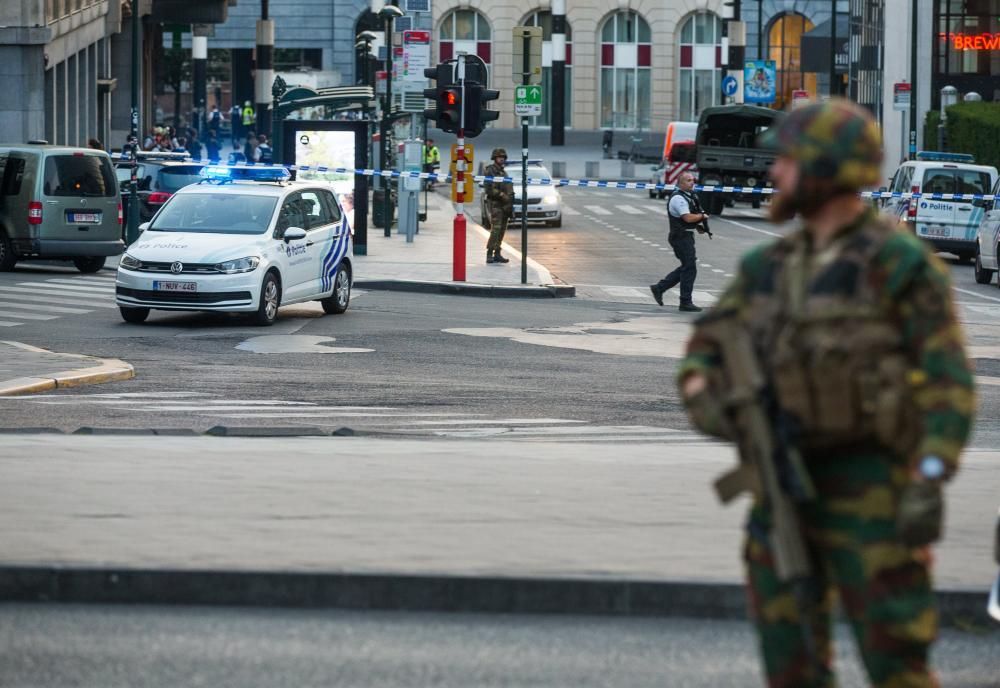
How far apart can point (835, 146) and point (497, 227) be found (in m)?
25.9

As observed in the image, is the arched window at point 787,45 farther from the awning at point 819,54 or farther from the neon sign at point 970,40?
the neon sign at point 970,40

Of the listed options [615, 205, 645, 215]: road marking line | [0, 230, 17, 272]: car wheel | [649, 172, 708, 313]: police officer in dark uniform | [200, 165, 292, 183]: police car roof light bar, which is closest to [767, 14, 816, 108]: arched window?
[615, 205, 645, 215]: road marking line

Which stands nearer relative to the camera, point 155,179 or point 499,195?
point 499,195

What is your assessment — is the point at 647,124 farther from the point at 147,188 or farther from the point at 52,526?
the point at 52,526

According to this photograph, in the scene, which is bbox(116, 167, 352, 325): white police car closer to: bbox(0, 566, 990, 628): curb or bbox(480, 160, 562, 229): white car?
bbox(0, 566, 990, 628): curb

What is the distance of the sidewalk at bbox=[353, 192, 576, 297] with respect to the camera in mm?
25578

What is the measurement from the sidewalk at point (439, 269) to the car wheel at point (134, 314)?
639cm

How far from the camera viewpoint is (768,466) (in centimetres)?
424

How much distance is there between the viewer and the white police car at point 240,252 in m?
19.7

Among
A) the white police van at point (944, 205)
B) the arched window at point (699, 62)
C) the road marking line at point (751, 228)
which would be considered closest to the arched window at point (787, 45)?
the arched window at point (699, 62)

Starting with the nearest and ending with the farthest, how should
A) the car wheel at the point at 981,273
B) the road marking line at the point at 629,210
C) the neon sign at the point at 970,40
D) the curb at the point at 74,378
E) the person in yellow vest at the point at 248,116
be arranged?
the curb at the point at 74,378 → the car wheel at the point at 981,273 → the road marking line at the point at 629,210 → the neon sign at the point at 970,40 → the person in yellow vest at the point at 248,116

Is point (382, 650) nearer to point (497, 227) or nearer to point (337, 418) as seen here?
point (337, 418)

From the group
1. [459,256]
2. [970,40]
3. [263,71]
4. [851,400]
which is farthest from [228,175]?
[970,40]

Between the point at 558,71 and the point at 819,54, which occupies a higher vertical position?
the point at 819,54
